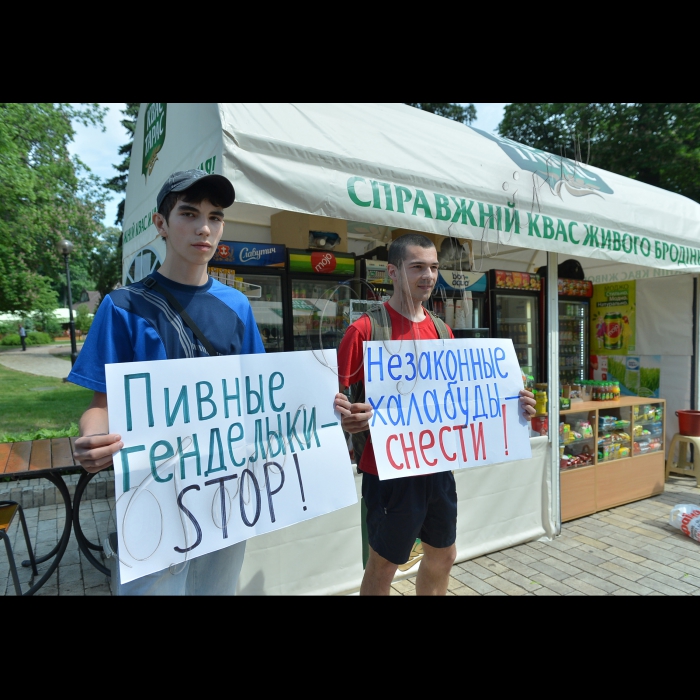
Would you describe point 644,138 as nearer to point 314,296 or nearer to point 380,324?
point 314,296

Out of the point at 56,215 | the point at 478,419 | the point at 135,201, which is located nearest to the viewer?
the point at 478,419

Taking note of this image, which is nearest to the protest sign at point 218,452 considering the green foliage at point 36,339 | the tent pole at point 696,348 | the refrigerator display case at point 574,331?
the refrigerator display case at point 574,331

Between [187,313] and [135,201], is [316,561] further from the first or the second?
[135,201]

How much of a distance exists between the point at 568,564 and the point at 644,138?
37.7 ft

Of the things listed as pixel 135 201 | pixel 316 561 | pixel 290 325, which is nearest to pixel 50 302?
pixel 135 201

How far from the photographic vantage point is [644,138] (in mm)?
11180

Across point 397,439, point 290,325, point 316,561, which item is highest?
point 290,325

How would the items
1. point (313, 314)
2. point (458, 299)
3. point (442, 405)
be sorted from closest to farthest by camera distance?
point (442, 405) < point (313, 314) < point (458, 299)

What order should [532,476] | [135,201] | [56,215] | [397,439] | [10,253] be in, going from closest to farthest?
1. [397,439]
2. [532,476]
3. [135,201]
4. [10,253]
5. [56,215]

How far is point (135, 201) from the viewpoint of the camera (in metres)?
4.72

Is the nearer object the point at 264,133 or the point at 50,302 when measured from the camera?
the point at 264,133

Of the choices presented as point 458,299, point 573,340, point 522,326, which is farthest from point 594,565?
point 573,340

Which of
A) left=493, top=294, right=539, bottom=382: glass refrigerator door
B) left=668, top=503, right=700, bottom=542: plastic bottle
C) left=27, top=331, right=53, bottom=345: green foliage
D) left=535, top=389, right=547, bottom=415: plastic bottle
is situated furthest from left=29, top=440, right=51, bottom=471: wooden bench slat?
left=27, top=331, right=53, bottom=345: green foliage

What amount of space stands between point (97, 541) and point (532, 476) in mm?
3869
